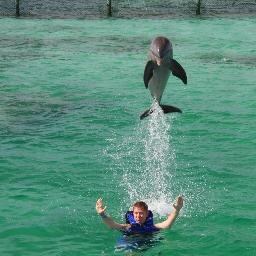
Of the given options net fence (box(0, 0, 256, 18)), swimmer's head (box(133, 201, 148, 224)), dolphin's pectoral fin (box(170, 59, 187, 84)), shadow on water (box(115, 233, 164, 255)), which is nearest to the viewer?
swimmer's head (box(133, 201, 148, 224))

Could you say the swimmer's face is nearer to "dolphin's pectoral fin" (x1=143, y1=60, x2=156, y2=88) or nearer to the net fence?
"dolphin's pectoral fin" (x1=143, y1=60, x2=156, y2=88)

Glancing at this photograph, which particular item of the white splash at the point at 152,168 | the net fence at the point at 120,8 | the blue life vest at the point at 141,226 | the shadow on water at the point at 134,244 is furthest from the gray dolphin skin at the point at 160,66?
the net fence at the point at 120,8

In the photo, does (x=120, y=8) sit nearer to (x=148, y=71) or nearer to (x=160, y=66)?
(x=160, y=66)

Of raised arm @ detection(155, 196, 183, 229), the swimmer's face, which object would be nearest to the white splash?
raised arm @ detection(155, 196, 183, 229)

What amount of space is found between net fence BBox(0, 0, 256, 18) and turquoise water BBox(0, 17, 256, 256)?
36.1 ft

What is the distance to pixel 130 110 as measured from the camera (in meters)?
19.8

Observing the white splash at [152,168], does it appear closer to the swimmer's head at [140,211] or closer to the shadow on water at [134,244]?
the shadow on water at [134,244]

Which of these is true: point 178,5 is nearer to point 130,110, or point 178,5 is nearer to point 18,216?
point 130,110

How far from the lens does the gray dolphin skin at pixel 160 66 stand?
→ 10.4m

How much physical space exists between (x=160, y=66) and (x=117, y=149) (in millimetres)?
5522

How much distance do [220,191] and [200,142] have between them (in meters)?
3.47

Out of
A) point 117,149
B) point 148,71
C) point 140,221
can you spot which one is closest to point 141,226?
point 140,221

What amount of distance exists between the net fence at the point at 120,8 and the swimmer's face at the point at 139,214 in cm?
3038

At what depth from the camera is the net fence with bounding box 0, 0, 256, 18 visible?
41031mm
